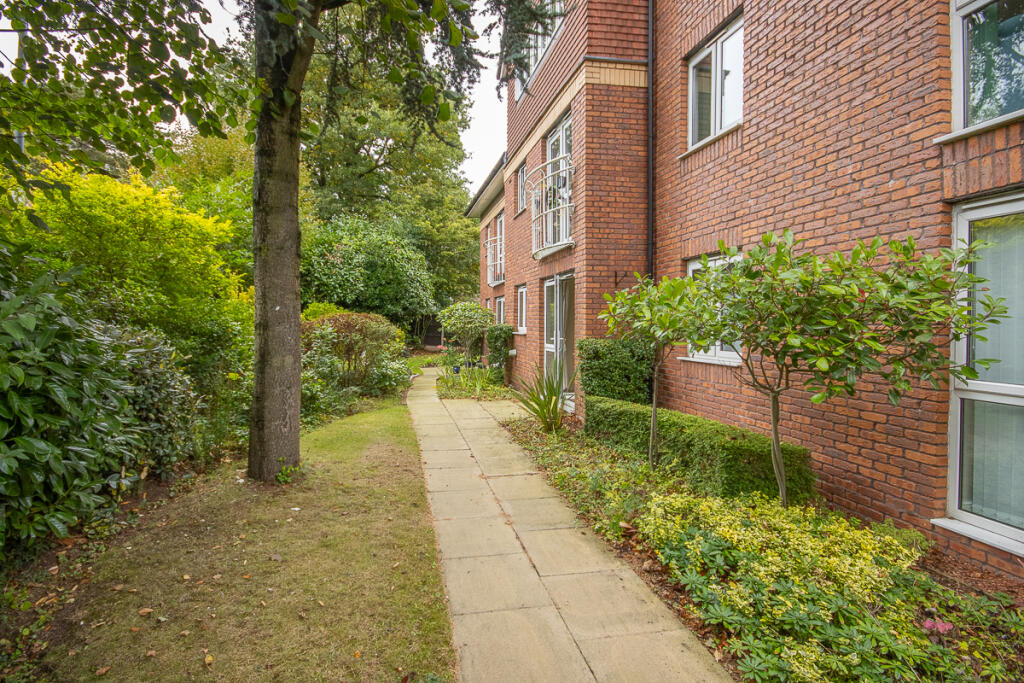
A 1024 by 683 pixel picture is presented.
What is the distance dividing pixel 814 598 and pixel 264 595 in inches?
119

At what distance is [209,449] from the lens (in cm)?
543

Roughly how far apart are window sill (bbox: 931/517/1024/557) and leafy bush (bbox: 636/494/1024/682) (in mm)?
307

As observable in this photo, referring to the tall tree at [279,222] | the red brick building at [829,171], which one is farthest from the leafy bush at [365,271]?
the tall tree at [279,222]

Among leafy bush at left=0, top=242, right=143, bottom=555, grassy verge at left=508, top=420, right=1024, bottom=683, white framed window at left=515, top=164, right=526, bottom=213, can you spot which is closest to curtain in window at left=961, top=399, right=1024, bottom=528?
grassy verge at left=508, top=420, right=1024, bottom=683

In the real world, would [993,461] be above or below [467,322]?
below

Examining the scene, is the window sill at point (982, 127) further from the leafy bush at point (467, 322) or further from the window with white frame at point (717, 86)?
the leafy bush at point (467, 322)

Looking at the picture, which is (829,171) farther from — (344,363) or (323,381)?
(344,363)

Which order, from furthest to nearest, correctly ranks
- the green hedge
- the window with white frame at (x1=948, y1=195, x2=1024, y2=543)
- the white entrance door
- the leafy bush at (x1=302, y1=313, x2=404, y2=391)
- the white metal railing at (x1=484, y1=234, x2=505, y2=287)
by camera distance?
the white metal railing at (x1=484, y1=234, x2=505, y2=287)
the leafy bush at (x1=302, y1=313, x2=404, y2=391)
the white entrance door
the green hedge
the window with white frame at (x1=948, y1=195, x2=1024, y2=543)

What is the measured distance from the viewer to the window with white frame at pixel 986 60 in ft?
10.5

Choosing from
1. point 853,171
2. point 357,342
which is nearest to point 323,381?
point 357,342

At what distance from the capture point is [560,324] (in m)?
9.13

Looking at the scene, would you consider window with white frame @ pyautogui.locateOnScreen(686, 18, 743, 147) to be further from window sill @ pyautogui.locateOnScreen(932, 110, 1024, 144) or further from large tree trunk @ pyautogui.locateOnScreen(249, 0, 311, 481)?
large tree trunk @ pyautogui.locateOnScreen(249, 0, 311, 481)

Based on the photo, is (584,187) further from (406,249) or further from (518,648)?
(406,249)

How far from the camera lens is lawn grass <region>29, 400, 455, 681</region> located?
7.89 ft
